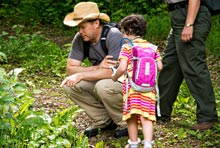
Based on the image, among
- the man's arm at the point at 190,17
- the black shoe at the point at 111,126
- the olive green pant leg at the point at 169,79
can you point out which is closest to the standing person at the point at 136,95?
the man's arm at the point at 190,17

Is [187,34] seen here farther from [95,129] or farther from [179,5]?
A: [95,129]

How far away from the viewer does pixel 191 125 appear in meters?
5.88

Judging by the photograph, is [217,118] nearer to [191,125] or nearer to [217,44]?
[191,125]

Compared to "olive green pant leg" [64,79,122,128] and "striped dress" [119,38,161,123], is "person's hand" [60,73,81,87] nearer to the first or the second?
"olive green pant leg" [64,79,122,128]

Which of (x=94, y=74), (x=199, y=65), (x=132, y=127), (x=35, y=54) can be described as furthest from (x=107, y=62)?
(x=35, y=54)

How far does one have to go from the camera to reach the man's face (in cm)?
541

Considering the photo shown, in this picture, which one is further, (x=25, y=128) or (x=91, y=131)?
(x=91, y=131)

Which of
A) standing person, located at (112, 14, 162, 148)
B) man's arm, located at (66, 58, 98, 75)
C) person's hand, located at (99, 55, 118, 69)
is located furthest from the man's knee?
standing person, located at (112, 14, 162, 148)

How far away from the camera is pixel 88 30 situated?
5406 millimetres

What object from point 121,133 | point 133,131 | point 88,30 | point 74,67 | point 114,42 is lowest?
point 121,133

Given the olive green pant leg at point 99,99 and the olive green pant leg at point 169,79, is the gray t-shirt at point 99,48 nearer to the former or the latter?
the olive green pant leg at point 99,99

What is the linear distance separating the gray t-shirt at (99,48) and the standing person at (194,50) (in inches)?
24.3

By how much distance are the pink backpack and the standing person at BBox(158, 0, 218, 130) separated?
0.81m

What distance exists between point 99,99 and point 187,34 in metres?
1.09
